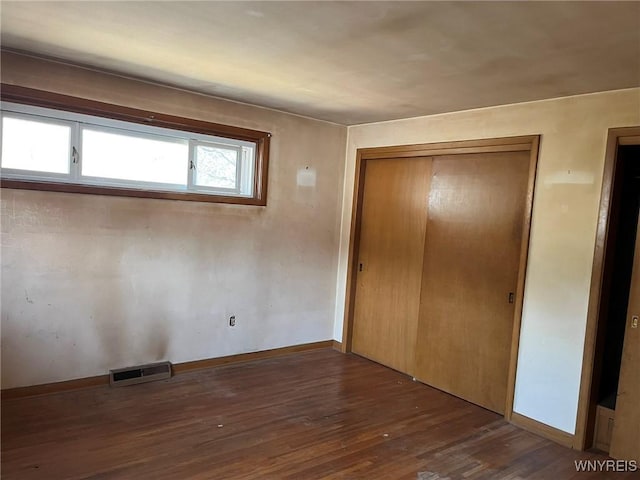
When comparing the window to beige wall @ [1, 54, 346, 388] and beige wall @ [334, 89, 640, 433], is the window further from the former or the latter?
beige wall @ [334, 89, 640, 433]

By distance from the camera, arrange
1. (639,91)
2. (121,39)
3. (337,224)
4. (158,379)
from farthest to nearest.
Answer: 1. (337,224)
2. (158,379)
3. (639,91)
4. (121,39)

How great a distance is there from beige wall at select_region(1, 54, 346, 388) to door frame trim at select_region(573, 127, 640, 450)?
2.51 m

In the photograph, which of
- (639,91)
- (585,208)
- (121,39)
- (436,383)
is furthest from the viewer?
(436,383)

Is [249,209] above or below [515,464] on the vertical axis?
above

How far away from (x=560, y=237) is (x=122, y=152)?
3302 mm

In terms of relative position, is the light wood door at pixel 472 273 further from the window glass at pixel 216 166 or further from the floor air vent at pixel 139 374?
the floor air vent at pixel 139 374

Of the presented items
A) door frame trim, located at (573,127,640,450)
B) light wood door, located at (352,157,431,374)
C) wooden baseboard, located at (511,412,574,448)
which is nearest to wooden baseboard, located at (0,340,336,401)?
light wood door, located at (352,157,431,374)

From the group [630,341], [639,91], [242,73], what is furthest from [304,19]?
[630,341]

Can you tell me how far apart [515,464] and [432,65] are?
2.49 meters

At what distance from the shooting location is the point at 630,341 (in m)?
2.92

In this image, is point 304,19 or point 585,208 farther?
point 585,208

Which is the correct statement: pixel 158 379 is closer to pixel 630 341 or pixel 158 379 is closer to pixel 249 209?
pixel 249 209

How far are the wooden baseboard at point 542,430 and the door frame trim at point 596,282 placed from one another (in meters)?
0.06

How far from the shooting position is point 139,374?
3.65 metres
